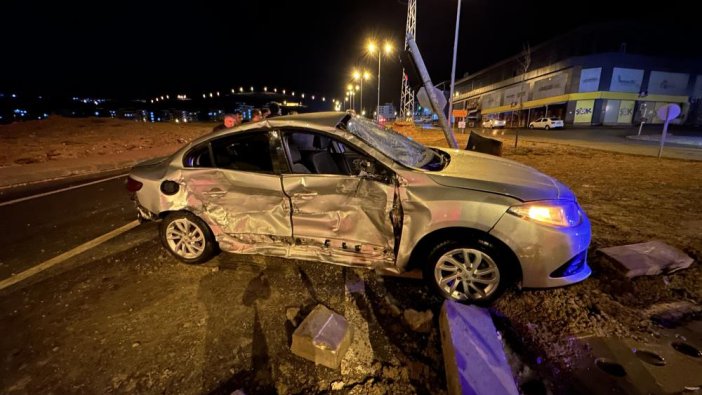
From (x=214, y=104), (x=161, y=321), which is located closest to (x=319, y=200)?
(x=161, y=321)

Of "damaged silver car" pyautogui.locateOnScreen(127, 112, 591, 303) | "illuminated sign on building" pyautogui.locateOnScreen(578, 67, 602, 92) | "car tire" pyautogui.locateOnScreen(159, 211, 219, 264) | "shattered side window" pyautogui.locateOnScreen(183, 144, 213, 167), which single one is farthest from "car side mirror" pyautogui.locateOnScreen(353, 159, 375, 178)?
"illuminated sign on building" pyautogui.locateOnScreen(578, 67, 602, 92)

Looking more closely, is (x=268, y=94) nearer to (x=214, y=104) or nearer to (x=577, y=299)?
(x=214, y=104)

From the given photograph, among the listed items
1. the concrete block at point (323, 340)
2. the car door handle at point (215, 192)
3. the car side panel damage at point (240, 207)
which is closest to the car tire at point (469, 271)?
the concrete block at point (323, 340)

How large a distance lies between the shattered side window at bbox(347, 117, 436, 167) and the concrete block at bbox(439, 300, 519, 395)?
1360 mm

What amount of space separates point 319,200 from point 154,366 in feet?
5.83

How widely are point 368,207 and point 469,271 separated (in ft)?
3.40

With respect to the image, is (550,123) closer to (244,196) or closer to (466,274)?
(466,274)

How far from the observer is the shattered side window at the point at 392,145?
3125mm

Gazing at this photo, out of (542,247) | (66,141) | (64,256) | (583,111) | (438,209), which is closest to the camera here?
(542,247)

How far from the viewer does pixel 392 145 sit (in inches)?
137

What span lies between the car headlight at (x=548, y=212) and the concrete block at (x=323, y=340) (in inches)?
63.3

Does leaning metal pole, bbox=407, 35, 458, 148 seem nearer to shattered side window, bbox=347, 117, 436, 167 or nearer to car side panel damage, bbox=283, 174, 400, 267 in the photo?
shattered side window, bbox=347, 117, 436, 167

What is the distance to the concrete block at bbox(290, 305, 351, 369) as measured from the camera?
2223mm

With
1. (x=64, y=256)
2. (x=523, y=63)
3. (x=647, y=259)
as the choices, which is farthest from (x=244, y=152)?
(x=523, y=63)
